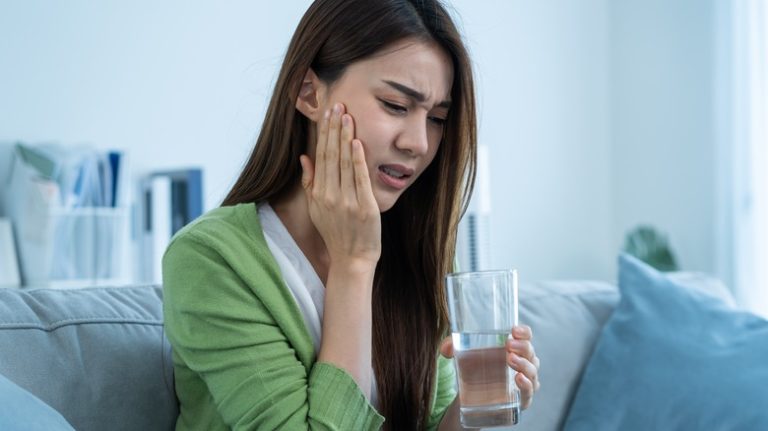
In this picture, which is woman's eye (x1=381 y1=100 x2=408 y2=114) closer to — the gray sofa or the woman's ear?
the woman's ear

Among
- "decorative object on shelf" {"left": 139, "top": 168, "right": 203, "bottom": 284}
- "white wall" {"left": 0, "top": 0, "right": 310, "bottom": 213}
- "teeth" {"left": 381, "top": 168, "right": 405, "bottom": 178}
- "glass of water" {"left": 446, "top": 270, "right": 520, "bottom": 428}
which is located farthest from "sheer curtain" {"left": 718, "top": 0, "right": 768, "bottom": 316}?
"glass of water" {"left": 446, "top": 270, "right": 520, "bottom": 428}

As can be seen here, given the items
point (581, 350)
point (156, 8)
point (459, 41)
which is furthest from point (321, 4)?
point (156, 8)

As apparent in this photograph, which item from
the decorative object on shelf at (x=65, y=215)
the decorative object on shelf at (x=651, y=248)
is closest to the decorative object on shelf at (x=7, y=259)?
the decorative object on shelf at (x=65, y=215)

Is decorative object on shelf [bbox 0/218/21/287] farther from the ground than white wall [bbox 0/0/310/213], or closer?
closer

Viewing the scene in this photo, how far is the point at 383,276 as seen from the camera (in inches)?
65.7

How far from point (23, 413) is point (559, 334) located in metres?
1.13

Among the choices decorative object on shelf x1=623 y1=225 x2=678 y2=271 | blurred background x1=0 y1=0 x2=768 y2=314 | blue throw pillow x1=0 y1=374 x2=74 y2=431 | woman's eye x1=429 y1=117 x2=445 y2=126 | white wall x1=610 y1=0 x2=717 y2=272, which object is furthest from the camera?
white wall x1=610 y1=0 x2=717 y2=272

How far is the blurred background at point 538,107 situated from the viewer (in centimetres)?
279

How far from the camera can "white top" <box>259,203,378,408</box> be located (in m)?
1.42

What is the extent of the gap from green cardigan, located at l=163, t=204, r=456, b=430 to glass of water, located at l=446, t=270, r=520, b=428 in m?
0.16

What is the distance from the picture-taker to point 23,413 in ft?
3.49

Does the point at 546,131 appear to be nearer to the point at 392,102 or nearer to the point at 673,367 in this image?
the point at 673,367

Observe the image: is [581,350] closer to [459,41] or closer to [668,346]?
[668,346]

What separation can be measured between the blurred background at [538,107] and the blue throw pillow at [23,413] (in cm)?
159
